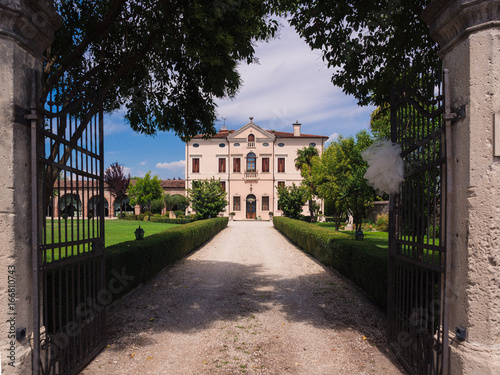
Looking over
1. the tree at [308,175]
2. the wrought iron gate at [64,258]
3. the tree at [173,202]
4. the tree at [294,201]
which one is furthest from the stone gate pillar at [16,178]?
the tree at [173,202]

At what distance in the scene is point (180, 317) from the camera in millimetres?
5281

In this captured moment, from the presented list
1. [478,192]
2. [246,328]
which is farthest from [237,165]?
[478,192]

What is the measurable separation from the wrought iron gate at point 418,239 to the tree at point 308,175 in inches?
768

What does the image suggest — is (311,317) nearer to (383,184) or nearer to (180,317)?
(180,317)

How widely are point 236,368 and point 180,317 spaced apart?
1935 mm

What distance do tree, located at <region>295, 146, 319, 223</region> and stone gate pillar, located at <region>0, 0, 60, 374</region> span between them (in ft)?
70.0

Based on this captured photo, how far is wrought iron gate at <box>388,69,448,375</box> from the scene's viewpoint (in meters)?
2.94

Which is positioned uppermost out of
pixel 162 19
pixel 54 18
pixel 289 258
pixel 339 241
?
pixel 162 19

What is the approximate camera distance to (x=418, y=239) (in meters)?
3.31

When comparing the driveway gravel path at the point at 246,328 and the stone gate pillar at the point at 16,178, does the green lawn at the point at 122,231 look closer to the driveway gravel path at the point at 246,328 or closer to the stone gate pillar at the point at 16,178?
the driveway gravel path at the point at 246,328

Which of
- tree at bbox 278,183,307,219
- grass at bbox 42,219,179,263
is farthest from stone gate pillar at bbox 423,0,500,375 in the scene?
tree at bbox 278,183,307,219

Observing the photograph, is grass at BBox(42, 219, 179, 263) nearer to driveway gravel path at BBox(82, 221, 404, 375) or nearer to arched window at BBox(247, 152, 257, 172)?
driveway gravel path at BBox(82, 221, 404, 375)

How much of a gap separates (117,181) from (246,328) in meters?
36.9

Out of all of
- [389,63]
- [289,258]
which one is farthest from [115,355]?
[289,258]
